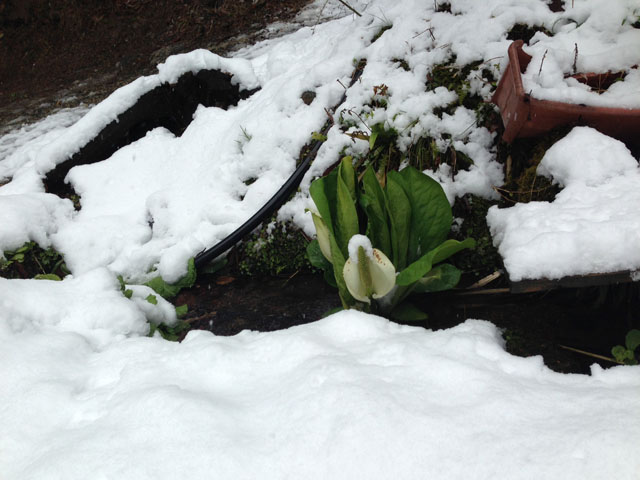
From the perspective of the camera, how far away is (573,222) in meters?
1.28

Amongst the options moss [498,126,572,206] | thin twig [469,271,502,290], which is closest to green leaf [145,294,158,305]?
thin twig [469,271,502,290]

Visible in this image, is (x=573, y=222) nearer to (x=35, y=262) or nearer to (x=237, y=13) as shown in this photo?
(x=35, y=262)

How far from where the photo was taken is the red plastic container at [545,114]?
141 centimetres

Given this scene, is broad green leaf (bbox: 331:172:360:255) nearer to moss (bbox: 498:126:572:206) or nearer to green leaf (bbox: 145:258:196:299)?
moss (bbox: 498:126:572:206)

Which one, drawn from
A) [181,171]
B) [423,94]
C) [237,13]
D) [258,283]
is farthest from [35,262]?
[237,13]

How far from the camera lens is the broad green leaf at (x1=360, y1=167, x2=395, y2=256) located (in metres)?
1.46

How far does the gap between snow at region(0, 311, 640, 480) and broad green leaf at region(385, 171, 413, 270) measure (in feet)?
1.00

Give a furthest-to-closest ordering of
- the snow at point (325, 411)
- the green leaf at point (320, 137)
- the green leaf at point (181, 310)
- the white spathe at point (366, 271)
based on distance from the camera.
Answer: the green leaf at point (320, 137)
the green leaf at point (181, 310)
the white spathe at point (366, 271)
the snow at point (325, 411)

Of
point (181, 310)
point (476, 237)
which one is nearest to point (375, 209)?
point (476, 237)

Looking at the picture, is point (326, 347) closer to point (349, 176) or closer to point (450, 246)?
point (450, 246)

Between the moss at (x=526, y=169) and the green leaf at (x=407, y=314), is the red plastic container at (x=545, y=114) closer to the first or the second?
the moss at (x=526, y=169)

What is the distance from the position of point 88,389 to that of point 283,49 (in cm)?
309

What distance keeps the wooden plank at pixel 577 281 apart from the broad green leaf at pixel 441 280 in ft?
0.82

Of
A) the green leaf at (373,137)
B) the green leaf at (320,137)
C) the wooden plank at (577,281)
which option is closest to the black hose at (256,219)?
the green leaf at (320,137)
